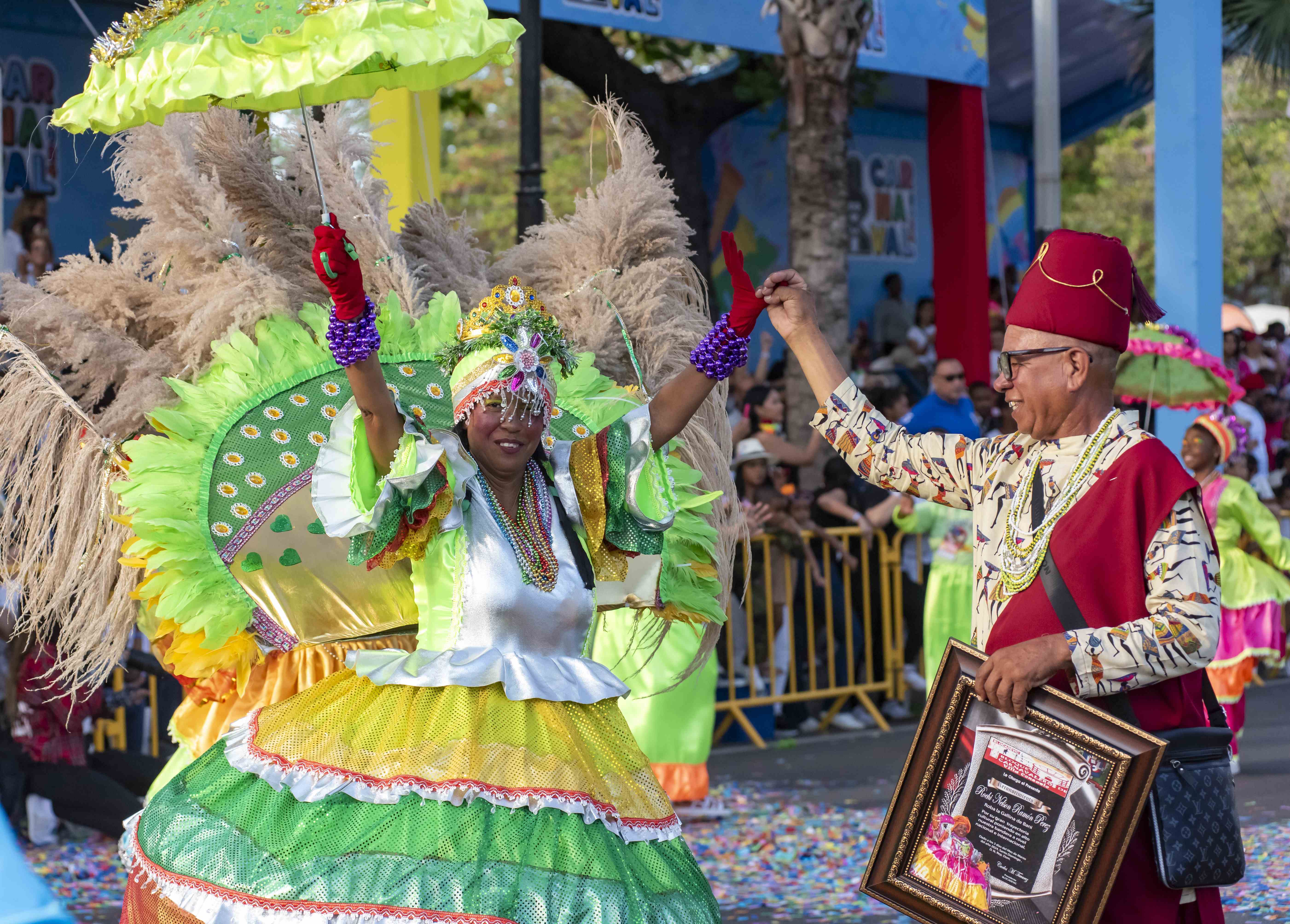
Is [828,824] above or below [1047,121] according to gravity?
below

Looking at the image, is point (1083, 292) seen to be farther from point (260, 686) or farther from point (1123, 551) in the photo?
point (260, 686)

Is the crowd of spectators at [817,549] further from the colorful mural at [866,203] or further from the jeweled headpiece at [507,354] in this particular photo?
the jeweled headpiece at [507,354]

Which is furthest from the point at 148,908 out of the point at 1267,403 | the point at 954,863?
the point at 1267,403

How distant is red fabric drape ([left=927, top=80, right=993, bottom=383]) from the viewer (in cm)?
1253

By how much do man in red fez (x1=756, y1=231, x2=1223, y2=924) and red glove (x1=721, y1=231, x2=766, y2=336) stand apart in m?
0.16

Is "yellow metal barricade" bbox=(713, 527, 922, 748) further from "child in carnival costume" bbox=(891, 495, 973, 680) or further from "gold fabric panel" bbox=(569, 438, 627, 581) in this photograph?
"gold fabric panel" bbox=(569, 438, 627, 581)

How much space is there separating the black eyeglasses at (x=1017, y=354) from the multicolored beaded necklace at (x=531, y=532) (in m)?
1.03

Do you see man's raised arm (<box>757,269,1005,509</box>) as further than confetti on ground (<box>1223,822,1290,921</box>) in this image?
No

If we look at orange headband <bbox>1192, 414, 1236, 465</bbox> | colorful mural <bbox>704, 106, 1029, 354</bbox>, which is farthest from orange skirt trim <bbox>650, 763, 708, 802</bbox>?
colorful mural <bbox>704, 106, 1029, 354</bbox>

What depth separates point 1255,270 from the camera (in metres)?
30.3

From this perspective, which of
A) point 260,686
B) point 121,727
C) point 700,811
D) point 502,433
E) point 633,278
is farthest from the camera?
point 121,727

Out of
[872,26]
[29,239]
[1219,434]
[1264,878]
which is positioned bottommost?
[1264,878]

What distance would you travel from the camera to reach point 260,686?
408 cm

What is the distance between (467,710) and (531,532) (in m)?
0.42
